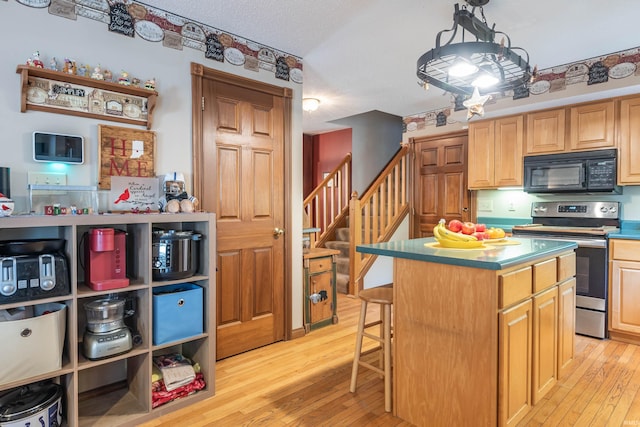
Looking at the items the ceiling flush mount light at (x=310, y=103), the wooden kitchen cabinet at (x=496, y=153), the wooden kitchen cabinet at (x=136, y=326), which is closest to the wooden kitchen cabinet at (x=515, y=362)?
the wooden kitchen cabinet at (x=136, y=326)

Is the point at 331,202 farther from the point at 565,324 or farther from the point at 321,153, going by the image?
the point at 565,324

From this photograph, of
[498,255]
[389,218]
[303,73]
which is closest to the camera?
[498,255]

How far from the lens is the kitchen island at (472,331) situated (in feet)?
5.57

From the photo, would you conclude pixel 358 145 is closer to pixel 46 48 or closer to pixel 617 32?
pixel 617 32

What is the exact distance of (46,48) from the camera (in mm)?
2127

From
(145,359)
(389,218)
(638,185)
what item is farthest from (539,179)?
(145,359)

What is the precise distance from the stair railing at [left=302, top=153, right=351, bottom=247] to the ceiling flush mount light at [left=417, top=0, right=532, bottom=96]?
11.9 ft

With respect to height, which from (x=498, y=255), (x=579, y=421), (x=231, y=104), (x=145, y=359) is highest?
(x=231, y=104)

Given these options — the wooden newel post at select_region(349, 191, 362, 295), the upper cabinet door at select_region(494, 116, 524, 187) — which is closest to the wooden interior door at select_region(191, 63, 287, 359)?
the wooden newel post at select_region(349, 191, 362, 295)

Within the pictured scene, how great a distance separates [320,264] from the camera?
3604mm

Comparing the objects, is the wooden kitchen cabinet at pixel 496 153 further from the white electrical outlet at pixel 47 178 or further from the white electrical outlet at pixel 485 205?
the white electrical outlet at pixel 47 178

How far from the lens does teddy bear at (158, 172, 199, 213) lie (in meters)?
2.31

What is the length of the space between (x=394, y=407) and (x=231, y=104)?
2363 mm

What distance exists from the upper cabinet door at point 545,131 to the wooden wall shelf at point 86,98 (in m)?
3.42
